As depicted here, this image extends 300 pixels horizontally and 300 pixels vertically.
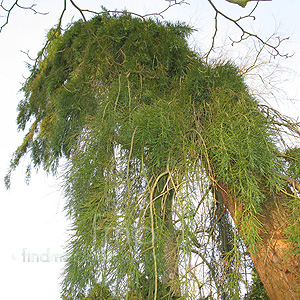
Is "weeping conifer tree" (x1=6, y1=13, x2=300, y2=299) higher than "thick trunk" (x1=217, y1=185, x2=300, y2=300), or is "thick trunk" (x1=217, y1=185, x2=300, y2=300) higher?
"weeping conifer tree" (x1=6, y1=13, x2=300, y2=299)

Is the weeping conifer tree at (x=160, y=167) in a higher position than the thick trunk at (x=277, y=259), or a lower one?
higher

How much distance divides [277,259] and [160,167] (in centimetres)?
36

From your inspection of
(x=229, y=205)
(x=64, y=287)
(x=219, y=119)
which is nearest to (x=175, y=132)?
(x=219, y=119)

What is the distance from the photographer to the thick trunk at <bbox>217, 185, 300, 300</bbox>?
2.44ft

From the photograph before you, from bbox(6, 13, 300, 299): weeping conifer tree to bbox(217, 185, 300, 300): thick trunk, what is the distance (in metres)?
0.01

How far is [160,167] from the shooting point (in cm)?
88

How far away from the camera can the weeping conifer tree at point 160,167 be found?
2.49 feet

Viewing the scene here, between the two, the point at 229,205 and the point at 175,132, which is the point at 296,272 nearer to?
the point at 229,205

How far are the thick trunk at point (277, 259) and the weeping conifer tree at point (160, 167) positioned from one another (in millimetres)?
12

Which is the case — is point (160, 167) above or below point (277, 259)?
above

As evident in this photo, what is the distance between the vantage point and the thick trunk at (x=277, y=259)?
745 millimetres

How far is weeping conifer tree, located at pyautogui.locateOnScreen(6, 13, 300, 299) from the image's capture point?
76cm

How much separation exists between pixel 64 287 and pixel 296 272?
575 millimetres

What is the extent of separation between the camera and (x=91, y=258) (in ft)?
2.58
